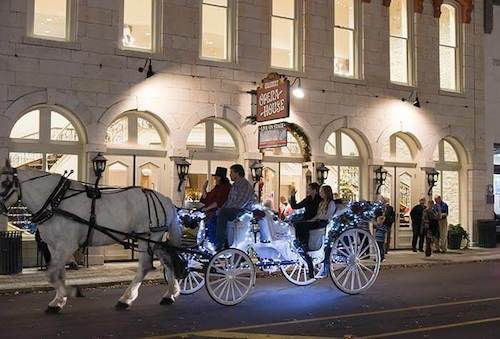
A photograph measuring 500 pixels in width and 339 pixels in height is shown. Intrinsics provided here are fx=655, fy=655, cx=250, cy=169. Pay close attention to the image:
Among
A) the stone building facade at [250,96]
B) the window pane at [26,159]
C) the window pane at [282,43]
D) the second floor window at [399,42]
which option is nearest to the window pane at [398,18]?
the second floor window at [399,42]

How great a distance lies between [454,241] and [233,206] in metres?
13.0

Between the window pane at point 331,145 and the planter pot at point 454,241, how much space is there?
5050mm

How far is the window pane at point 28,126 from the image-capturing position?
607 inches

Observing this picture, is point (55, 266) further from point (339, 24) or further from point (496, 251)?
point (496, 251)

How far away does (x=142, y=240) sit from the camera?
33.4ft

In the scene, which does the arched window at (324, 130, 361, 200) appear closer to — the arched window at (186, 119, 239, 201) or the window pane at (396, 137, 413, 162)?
the window pane at (396, 137, 413, 162)

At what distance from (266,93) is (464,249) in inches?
370

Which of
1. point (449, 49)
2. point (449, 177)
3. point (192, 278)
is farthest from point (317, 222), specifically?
point (449, 49)

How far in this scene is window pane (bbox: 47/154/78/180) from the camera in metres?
15.8

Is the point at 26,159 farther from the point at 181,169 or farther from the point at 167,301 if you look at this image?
the point at 167,301

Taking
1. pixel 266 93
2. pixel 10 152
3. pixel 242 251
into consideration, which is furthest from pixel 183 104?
pixel 242 251

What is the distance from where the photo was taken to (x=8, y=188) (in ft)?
30.2

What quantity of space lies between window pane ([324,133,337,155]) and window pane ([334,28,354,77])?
1989 millimetres

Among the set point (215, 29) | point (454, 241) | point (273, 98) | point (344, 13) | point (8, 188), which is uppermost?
point (344, 13)
